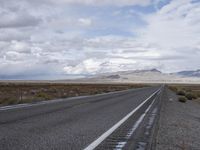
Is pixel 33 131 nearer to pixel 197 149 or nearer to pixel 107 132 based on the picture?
pixel 107 132

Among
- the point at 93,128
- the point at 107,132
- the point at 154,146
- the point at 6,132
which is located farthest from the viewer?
the point at 93,128

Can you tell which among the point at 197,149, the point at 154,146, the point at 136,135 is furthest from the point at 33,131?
the point at 197,149

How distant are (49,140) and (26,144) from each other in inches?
35.1

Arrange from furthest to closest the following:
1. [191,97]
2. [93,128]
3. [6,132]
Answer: [191,97] → [93,128] → [6,132]

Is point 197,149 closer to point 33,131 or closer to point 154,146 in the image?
point 154,146

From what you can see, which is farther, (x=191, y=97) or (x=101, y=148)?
(x=191, y=97)

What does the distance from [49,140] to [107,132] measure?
103 inches

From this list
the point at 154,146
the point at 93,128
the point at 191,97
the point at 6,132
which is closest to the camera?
the point at 154,146

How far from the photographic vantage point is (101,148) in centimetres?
895

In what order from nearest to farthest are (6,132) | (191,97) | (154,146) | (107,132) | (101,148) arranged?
(101,148) → (154,146) → (6,132) → (107,132) → (191,97)

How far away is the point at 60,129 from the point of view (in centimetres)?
1238

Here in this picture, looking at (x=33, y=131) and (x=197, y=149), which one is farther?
(x=33, y=131)

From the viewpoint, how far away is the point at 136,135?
11469 mm

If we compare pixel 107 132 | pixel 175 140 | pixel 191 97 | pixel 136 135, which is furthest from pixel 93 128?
pixel 191 97
